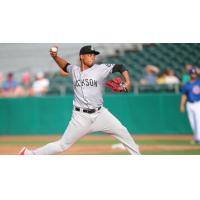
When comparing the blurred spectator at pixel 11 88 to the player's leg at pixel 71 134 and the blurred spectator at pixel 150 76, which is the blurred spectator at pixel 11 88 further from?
the player's leg at pixel 71 134

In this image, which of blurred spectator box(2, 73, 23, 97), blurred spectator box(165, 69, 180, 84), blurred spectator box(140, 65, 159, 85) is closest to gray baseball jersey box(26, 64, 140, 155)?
blurred spectator box(165, 69, 180, 84)

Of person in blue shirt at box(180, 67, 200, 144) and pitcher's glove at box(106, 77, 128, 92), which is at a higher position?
pitcher's glove at box(106, 77, 128, 92)

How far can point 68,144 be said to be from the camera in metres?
8.20

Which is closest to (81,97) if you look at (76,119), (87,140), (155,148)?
(76,119)

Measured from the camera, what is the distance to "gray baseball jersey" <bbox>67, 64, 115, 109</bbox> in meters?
8.33

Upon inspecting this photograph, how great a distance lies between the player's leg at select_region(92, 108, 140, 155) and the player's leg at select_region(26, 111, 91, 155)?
0.14 metres

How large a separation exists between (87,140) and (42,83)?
2513mm

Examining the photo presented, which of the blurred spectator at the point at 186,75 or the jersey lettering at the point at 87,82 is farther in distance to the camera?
the blurred spectator at the point at 186,75

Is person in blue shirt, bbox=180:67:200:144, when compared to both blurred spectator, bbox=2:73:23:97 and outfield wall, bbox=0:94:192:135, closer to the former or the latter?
outfield wall, bbox=0:94:192:135

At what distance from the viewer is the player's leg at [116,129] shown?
26.9 ft

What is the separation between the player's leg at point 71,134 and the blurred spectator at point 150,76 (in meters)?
8.36

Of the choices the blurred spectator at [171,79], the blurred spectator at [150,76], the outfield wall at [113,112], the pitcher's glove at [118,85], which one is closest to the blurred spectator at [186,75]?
the blurred spectator at [171,79]

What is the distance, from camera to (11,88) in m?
16.9

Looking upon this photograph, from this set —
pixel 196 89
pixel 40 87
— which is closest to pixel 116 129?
pixel 196 89
